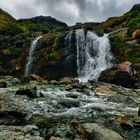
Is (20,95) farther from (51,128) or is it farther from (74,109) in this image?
(51,128)

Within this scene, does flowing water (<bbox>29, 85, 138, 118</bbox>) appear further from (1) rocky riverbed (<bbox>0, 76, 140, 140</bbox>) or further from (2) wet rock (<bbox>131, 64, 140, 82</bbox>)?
(2) wet rock (<bbox>131, 64, 140, 82</bbox>)

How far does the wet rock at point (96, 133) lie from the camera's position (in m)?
16.9

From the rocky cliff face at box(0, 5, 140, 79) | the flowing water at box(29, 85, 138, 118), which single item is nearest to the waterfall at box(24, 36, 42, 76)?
the rocky cliff face at box(0, 5, 140, 79)

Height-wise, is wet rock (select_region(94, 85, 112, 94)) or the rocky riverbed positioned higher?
wet rock (select_region(94, 85, 112, 94))

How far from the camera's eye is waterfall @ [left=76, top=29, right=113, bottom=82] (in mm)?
55812

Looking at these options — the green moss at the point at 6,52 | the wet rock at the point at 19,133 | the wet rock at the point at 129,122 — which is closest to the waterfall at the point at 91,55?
the green moss at the point at 6,52

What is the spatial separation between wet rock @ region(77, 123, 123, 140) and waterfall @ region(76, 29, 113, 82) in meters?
35.6

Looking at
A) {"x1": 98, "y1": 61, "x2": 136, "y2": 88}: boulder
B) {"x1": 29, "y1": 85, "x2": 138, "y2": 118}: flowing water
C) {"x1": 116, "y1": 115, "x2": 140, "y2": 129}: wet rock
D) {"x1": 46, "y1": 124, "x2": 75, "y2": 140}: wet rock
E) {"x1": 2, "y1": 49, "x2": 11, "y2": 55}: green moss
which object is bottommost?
{"x1": 46, "y1": 124, "x2": 75, "y2": 140}: wet rock

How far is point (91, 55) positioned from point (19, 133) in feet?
137

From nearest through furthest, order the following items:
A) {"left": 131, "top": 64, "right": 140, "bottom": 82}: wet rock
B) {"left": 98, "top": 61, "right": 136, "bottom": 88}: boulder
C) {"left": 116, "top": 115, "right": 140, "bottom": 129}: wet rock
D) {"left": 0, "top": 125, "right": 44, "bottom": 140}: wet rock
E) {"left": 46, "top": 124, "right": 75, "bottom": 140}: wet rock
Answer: {"left": 0, "top": 125, "right": 44, "bottom": 140}: wet rock
{"left": 46, "top": 124, "right": 75, "bottom": 140}: wet rock
{"left": 116, "top": 115, "right": 140, "bottom": 129}: wet rock
{"left": 98, "top": 61, "right": 136, "bottom": 88}: boulder
{"left": 131, "top": 64, "right": 140, "bottom": 82}: wet rock

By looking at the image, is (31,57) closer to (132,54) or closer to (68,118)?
(132,54)

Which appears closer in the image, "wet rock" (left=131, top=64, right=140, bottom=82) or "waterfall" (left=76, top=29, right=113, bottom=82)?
"wet rock" (left=131, top=64, right=140, bottom=82)

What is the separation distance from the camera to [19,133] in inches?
677

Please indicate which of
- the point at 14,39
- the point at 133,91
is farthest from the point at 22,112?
the point at 14,39
